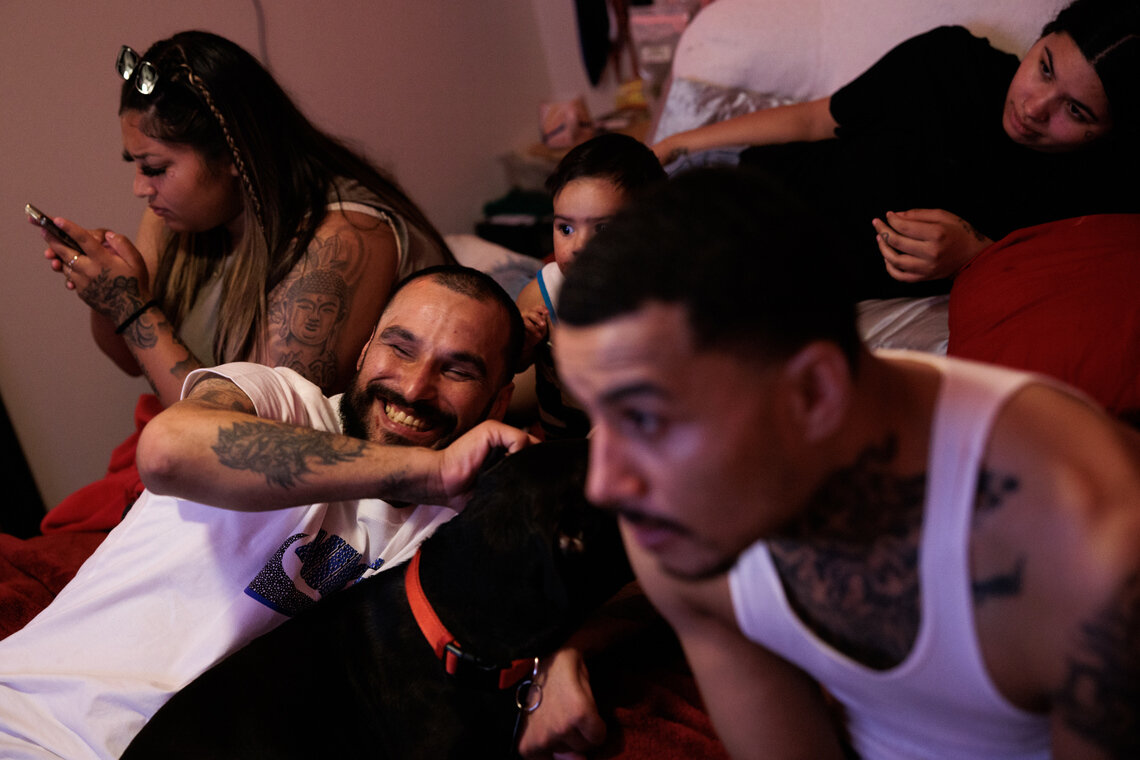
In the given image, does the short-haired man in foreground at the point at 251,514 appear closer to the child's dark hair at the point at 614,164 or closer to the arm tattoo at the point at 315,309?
the arm tattoo at the point at 315,309

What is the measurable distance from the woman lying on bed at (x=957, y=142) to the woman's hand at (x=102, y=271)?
135cm

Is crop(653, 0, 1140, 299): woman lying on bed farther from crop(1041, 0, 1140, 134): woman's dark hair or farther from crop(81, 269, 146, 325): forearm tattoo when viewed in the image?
crop(81, 269, 146, 325): forearm tattoo

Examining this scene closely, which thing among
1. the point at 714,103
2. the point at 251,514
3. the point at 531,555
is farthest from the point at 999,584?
the point at 714,103

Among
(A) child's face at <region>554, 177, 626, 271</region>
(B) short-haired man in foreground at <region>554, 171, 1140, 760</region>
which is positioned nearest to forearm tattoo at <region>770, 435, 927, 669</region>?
(B) short-haired man in foreground at <region>554, 171, 1140, 760</region>

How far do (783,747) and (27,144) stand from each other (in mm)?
2271

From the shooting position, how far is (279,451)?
3.53ft

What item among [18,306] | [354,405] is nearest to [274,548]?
[354,405]

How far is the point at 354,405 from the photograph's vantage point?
52.0 inches

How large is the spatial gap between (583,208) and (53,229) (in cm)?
110

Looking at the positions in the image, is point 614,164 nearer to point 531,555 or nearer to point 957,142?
point 957,142

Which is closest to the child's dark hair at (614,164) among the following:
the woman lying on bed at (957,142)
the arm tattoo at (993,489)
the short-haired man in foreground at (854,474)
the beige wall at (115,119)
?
the woman lying on bed at (957,142)

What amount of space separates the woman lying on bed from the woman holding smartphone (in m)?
0.90

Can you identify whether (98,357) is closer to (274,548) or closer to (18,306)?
(18,306)

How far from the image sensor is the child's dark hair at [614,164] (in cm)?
160
